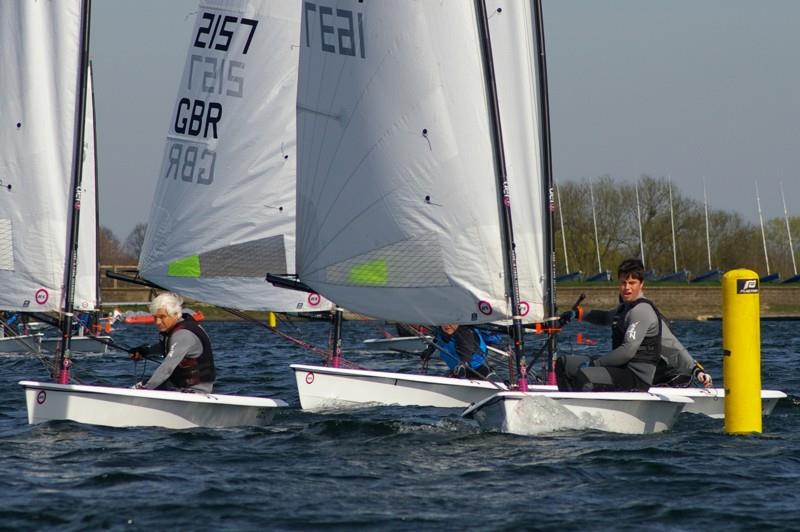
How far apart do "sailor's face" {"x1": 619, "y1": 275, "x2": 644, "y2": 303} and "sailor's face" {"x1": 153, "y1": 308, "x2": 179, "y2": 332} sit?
3458mm

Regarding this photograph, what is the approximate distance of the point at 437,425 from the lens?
1165cm

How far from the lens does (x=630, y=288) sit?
1066cm

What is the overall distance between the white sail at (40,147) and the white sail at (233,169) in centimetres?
372

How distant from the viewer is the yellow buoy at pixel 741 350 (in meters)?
10.2

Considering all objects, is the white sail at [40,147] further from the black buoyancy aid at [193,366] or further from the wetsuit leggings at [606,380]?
the wetsuit leggings at [606,380]

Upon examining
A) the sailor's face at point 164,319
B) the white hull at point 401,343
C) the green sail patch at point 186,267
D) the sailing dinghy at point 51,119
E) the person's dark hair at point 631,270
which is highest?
the sailing dinghy at point 51,119

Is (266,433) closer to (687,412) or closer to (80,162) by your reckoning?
(80,162)

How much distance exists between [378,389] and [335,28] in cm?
364

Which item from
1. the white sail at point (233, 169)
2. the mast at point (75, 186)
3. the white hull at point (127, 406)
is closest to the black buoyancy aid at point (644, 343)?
the white hull at point (127, 406)

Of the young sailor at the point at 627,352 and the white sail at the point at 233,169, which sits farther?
the white sail at the point at 233,169

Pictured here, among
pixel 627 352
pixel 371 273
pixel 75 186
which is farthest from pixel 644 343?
pixel 75 186

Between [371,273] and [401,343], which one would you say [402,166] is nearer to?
[371,273]

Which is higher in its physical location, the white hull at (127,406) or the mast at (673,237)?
the mast at (673,237)

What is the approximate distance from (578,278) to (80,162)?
5611 cm
